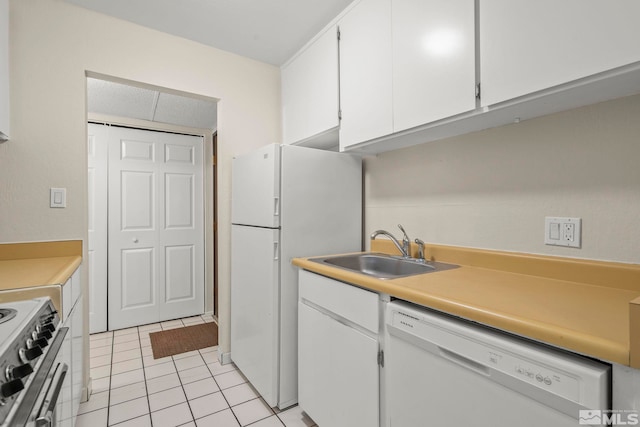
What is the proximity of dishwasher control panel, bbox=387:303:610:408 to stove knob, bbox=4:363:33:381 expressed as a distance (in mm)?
1029

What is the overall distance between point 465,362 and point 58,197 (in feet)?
7.09

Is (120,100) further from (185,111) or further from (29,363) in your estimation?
(29,363)

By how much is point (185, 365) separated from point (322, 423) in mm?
1287

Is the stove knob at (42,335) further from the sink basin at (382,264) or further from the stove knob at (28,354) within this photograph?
the sink basin at (382,264)

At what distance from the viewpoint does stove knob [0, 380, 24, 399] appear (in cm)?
62

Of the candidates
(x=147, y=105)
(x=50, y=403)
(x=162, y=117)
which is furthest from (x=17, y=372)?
(x=162, y=117)

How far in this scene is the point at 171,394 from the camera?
6.23 ft

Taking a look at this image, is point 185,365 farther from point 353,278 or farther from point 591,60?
point 591,60

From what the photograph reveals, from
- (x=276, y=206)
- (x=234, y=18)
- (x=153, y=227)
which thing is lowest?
(x=153, y=227)

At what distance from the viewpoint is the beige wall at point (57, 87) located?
166 cm

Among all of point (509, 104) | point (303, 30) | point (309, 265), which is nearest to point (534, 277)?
point (509, 104)

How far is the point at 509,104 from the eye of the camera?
108 centimetres

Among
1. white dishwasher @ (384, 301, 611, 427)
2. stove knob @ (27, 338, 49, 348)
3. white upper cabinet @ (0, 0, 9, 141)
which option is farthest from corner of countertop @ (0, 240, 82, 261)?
white dishwasher @ (384, 301, 611, 427)

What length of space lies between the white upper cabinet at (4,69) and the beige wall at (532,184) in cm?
211
